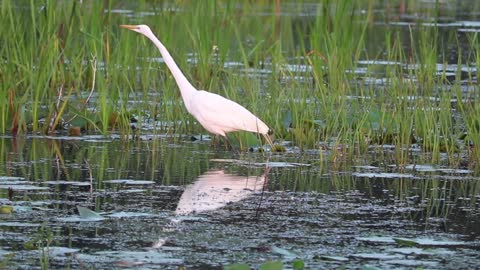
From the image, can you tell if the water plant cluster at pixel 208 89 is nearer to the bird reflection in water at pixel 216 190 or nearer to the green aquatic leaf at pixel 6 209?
the bird reflection in water at pixel 216 190

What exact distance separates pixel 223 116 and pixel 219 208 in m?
1.97

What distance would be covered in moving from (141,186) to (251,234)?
53.4 inches

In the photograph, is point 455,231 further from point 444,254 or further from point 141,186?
point 141,186

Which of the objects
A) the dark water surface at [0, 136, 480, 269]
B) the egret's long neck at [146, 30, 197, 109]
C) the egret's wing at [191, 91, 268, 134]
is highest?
the egret's long neck at [146, 30, 197, 109]

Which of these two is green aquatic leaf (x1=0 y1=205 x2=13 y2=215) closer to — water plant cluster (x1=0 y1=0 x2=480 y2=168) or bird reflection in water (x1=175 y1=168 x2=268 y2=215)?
bird reflection in water (x1=175 y1=168 x2=268 y2=215)

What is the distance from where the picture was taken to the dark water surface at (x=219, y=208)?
4.71 meters

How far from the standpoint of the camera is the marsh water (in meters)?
4.71

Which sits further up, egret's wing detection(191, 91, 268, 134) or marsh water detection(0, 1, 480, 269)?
egret's wing detection(191, 91, 268, 134)

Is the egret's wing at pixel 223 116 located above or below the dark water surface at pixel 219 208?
above

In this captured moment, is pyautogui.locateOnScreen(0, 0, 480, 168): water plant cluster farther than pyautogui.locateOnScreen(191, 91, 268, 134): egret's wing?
Yes

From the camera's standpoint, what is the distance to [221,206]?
19.1ft

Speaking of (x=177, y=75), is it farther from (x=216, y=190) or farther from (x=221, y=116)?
(x=216, y=190)

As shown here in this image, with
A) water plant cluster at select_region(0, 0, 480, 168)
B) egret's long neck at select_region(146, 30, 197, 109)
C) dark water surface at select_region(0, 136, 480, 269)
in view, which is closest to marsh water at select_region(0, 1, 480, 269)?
dark water surface at select_region(0, 136, 480, 269)

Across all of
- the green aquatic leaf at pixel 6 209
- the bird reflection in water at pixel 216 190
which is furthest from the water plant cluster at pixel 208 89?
the green aquatic leaf at pixel 6 209
